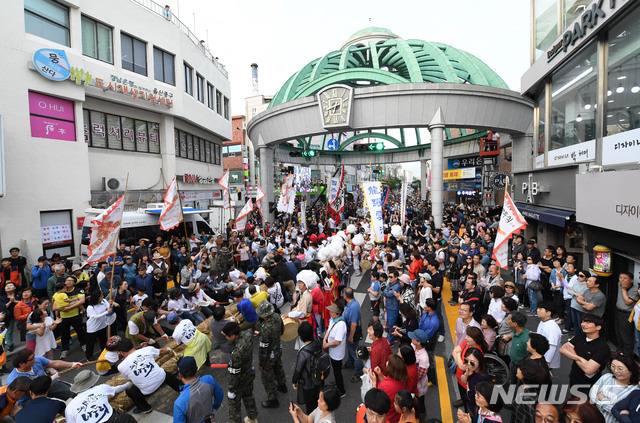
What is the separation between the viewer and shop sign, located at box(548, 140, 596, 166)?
→ 318 inches

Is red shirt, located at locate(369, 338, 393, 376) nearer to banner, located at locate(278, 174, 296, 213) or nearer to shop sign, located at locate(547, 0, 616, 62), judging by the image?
shop sign, located at locate(547, 0, 616, 62)

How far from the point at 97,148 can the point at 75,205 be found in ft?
13.1

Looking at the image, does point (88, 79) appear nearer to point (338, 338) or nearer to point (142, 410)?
point (142, 410)

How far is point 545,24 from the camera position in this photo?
11.1 metres

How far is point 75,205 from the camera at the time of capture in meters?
13.5

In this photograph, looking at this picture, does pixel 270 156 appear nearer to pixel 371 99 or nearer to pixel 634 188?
pixel 371 99

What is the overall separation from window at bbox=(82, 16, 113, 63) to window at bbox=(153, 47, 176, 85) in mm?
2606

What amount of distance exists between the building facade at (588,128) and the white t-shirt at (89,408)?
842 centimetres

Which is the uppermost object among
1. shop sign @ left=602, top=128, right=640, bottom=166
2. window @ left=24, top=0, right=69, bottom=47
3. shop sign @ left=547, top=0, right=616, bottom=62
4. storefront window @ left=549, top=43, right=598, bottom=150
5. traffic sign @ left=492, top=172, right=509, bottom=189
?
window @ left=24, top=0, right=69, bottom=47

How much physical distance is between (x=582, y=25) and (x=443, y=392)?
32.8ft

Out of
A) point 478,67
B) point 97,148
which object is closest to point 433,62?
point 478,67

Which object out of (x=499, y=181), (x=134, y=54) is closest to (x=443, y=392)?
(x=499, y=181)

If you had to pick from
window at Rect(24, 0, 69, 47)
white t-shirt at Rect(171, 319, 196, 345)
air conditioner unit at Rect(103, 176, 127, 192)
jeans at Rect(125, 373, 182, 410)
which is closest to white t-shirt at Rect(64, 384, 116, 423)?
jeans at Rect(125, 373, 182, 410)

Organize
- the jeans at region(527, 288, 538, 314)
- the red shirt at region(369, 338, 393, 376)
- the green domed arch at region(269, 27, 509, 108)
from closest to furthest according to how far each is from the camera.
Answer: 1. the red shirt at region(369, 338, 393, 376)
2. the jeans at region(527, 288, 538, 314)
3. the green domed arch at region(269, 27, 509, 108)
